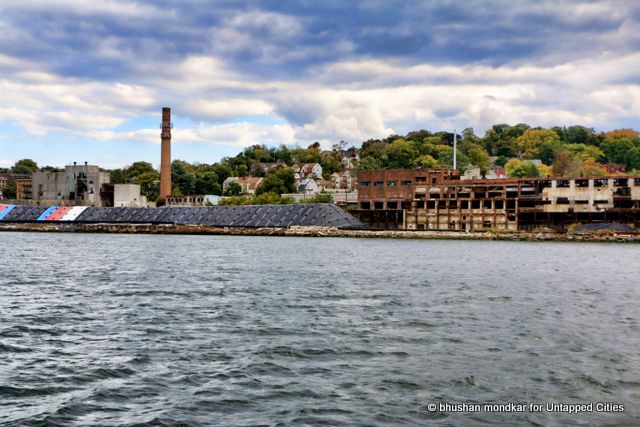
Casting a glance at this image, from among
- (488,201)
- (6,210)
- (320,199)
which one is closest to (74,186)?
(6,210)

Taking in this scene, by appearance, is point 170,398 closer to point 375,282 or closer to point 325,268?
point 375,282

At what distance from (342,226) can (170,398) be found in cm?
11921

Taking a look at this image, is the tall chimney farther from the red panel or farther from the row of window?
the row of window

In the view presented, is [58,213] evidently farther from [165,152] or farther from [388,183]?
[388,183]

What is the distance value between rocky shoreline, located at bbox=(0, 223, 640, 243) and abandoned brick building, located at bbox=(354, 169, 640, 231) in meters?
6.75

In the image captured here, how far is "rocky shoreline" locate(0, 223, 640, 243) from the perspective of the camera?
117 metres

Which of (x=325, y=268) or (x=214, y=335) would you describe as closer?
(x=214, y=335)

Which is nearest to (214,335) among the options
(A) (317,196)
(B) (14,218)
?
(A) (317,196)

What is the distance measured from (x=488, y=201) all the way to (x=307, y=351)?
117558mm

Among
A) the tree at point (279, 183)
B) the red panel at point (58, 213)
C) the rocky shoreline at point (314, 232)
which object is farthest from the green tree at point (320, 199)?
the red panel at point (58, 213)

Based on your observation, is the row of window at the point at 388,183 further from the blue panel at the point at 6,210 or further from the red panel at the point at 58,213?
the blue panel at the point at 6,210

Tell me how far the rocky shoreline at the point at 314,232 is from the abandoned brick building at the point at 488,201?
6748mm

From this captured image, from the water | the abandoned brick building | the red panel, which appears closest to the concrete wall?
the red panel

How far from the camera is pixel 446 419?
1427cm
